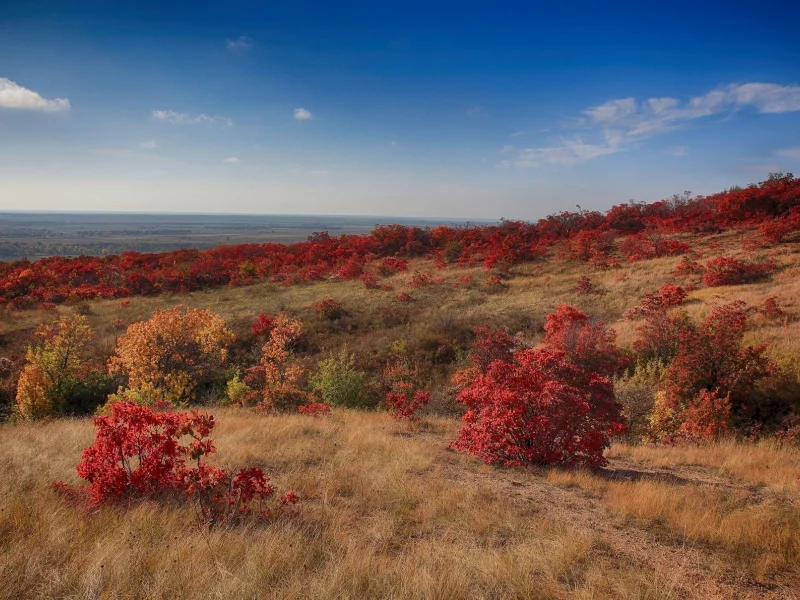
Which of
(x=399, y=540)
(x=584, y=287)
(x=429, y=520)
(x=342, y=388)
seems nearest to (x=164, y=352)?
(x=342, y=388)

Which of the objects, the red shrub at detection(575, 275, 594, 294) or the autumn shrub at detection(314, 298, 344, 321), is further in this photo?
the red shrub at detection(575, 275, 594, 294)

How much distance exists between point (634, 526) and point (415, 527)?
2722mm

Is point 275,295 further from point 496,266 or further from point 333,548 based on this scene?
point 333,548

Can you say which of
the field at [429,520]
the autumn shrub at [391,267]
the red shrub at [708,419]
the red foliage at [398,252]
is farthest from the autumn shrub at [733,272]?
the autumn shrub at [391,267]

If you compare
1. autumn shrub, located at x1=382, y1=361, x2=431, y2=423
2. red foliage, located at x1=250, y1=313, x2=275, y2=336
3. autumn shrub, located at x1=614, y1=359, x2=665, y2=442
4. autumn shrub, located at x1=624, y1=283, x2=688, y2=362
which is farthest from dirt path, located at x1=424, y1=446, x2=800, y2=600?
red foliage, located at x1=250, y1=313, x2=275, y2=336

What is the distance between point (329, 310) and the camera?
25.8 meters

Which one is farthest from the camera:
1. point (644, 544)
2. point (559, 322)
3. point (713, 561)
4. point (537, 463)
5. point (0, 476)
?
point (559, 322)

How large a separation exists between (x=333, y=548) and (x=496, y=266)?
33.5 metres

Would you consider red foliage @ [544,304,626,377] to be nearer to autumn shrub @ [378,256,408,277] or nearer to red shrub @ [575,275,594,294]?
red shrub @ [575,275,594,294]

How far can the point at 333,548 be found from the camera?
431 centimetres

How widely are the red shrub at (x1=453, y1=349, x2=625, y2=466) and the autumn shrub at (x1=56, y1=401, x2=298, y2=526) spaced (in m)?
3.89

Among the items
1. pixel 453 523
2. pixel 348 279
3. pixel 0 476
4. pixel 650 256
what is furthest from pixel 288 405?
pixel 650 256

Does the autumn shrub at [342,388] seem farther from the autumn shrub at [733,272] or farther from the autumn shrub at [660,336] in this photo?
the autumn shrub at [733,272]

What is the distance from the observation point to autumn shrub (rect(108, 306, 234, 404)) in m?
13.8
